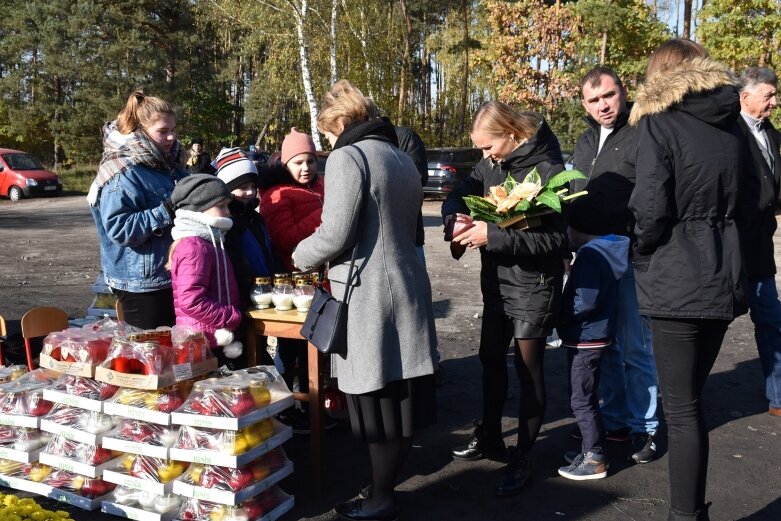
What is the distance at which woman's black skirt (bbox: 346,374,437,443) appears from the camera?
10.8 ft

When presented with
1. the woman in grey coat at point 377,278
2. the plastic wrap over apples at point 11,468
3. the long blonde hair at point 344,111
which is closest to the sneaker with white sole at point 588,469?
the woman in grey coat at point 377,278

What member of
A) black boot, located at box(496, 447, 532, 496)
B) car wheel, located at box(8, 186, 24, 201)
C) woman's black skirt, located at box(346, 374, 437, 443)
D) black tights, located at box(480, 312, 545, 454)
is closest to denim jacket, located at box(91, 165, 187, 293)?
woman's black skirt, located at box(346, 374, 437, 443)

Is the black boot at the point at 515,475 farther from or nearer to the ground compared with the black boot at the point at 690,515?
nearer to the ground

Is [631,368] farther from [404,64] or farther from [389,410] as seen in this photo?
[404,64]

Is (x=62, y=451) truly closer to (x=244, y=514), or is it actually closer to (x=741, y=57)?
(x=244, y=514)

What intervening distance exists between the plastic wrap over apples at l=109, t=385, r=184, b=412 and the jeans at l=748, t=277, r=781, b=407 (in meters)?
3.69

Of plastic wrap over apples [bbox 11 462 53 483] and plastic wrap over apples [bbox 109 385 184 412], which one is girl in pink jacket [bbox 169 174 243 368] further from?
plastic wrap over apples [bbox 11 462 53 483]

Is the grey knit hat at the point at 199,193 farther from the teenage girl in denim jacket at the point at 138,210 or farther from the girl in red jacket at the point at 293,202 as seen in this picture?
the girl in red jacket at the point at 293,202

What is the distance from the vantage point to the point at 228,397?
318cm

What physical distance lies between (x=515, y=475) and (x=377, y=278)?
140 centimetres

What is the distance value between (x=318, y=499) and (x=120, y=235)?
174 cm

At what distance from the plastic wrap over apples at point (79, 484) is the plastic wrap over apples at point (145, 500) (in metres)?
0.11

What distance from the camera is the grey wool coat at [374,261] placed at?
3.08 m

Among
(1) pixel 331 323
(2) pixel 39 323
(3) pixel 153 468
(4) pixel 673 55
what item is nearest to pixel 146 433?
(3) pixel 153 468
